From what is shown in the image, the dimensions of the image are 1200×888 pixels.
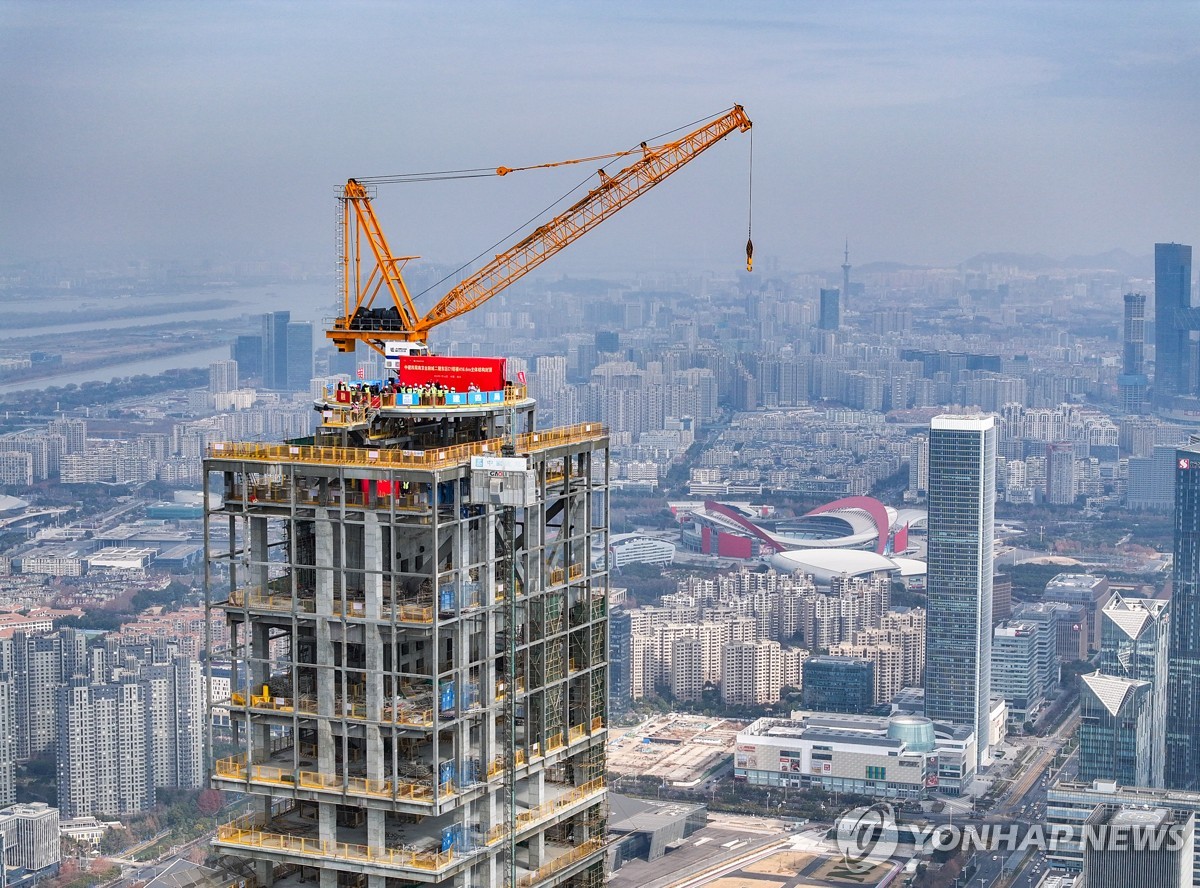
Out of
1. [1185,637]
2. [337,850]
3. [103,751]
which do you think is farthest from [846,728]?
[337,850]

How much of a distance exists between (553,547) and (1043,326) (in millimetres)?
69390

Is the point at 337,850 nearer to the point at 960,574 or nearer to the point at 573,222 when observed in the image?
the point at 573,222

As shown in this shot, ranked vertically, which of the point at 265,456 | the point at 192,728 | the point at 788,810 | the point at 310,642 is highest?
the point at 265,456

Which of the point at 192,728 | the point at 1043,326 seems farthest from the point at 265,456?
the point at 1043,326

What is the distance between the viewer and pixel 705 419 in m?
74.4

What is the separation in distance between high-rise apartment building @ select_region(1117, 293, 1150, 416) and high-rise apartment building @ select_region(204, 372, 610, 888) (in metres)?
63.2

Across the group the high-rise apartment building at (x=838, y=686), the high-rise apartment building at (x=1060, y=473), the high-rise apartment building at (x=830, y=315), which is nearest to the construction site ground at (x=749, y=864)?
the high-rise apartment building at (x=838, y=686)

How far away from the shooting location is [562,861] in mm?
9547

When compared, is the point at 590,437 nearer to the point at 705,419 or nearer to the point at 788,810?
the point at 788,810

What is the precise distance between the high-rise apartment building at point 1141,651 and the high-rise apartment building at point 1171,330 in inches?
1103

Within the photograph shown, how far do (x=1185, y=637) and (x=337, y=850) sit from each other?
36818 mm

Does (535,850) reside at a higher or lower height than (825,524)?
higher

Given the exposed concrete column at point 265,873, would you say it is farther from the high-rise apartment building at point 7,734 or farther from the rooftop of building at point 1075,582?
the rooftop of building at point 1075,582

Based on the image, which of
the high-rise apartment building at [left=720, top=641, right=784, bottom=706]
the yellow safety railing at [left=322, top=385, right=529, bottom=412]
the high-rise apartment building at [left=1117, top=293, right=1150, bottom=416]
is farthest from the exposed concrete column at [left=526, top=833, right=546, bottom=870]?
the high-rise apartment building at [left=1117, top=293, right=1150, bottom=416]
